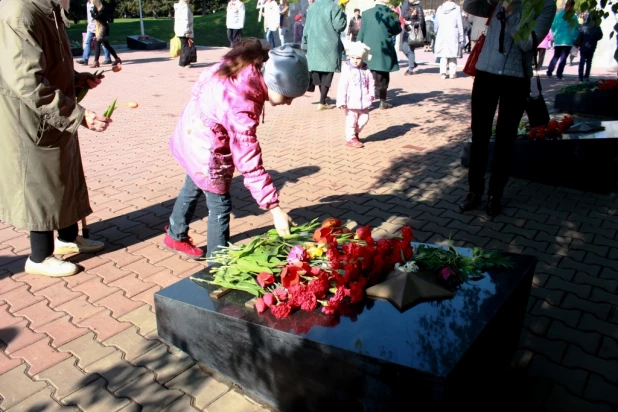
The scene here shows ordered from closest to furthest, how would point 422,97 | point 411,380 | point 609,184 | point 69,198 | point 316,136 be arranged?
point 411,380 → point 69,198 → point 609,184 → point 316,136 → point 422,97

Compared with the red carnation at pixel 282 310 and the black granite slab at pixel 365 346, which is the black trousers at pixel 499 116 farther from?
the red carnation at pixel 282 310

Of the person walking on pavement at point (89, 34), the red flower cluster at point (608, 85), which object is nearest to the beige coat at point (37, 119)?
the red flower cluster at point (608, 85)

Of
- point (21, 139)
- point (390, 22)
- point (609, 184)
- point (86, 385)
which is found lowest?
point (86, 385)

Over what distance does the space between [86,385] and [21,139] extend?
150cm

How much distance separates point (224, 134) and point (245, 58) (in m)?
0.44

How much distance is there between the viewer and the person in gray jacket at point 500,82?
415 cm

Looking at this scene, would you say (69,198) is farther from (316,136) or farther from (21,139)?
(316,136)

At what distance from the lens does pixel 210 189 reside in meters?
3.21

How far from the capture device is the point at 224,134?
3.07 m

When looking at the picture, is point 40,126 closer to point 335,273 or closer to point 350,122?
point 335,273

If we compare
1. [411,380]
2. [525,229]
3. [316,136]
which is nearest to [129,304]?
[411,380]

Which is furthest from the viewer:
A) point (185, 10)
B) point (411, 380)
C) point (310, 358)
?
point (185, 10)

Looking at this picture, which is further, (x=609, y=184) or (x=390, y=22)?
(x=390, y=22)

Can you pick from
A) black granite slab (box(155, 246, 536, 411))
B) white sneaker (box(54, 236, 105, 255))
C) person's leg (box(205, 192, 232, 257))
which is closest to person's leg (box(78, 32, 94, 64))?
white sneaker (box(54, 236, 105, 255))
